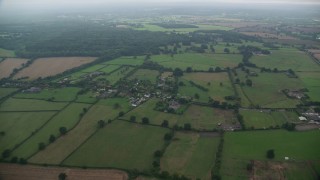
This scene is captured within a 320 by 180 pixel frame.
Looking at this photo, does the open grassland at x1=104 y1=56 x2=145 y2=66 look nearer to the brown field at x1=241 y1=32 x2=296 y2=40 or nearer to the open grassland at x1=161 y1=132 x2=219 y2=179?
the open grassland at x1=161 y1=132 x2=219 y2=179

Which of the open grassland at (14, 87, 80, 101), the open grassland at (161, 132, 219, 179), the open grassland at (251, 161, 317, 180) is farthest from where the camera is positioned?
the open grassland at (14, 87, 80, 101)

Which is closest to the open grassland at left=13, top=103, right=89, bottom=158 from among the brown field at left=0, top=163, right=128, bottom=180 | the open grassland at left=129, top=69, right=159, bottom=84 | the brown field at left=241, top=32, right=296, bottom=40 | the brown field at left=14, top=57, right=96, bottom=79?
the brown field at left=0, top=163, right=128, bottom=180

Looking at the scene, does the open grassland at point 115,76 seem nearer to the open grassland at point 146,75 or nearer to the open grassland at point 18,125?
the open grassland at point 146,75

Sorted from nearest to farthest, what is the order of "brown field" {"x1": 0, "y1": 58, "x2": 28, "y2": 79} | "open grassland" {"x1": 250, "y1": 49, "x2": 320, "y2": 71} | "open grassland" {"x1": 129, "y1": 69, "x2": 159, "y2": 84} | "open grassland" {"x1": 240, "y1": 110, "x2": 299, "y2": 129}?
"open grassland" {"x1": 240, "y1": 110, "x2": 299, "y2": 129}, "open grassland" {"x1": 129, "y1": 69, "x2": 159, "y2": 84}, "brown field" {"x1": 0, "y1": 58, "x2": 28, "y2": 79}, "open grassland" {"x1": 250, "y1": 49, "x2": 320, "y2": 71}

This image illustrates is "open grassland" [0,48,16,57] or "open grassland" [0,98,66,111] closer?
"open grassland" [0,98,66,111]

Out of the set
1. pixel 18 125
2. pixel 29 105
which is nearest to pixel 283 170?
pixel 18 125

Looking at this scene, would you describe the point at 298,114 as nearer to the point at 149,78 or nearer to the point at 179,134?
the point at 179,134

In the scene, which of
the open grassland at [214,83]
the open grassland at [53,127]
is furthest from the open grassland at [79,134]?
the open grassland at [214,83]
